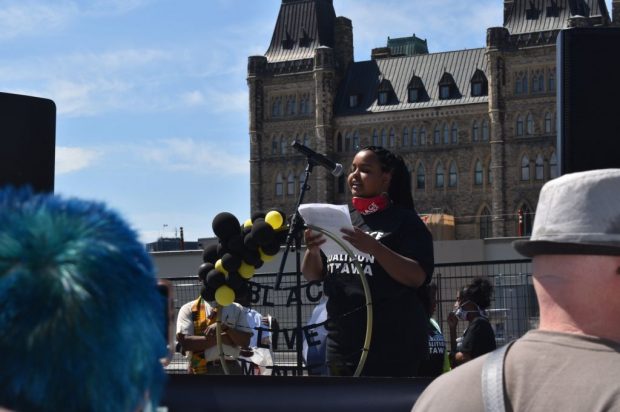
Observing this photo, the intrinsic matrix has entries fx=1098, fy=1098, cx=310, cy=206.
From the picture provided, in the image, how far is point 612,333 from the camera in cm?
202

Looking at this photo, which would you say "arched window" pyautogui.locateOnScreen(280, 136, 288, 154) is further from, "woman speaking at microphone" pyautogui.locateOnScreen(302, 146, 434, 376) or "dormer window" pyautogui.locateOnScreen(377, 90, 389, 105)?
"woman speaking at microphone" pyautogui.locateOnScreen(302, 146, 434, 376)

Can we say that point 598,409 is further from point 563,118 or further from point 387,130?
point 387,130

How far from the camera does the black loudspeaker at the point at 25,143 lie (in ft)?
12.6

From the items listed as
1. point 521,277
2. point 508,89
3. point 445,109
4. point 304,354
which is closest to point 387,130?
point 445,109

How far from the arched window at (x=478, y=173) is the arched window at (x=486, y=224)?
1969mm

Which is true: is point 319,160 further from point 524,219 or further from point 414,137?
point 414,137

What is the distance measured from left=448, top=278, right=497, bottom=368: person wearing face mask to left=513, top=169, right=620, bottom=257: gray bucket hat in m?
5.05

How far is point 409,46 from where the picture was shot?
100 metres

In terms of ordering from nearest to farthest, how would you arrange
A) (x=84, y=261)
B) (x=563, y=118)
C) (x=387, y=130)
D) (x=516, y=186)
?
(x=84, y=261) < (x=563, y=118) < (x=516, y=186) < (x=387, y=130)

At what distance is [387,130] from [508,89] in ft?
30.7

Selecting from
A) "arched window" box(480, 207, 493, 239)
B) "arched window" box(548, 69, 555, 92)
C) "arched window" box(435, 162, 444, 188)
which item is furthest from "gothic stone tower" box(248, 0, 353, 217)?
"arched window" box(548, 69, 555, 92)

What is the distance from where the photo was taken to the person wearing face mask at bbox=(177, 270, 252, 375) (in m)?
6.49

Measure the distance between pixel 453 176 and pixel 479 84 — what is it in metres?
6.92

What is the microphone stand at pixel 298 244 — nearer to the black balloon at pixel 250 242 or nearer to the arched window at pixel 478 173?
the black balloon at pixel 250 242
